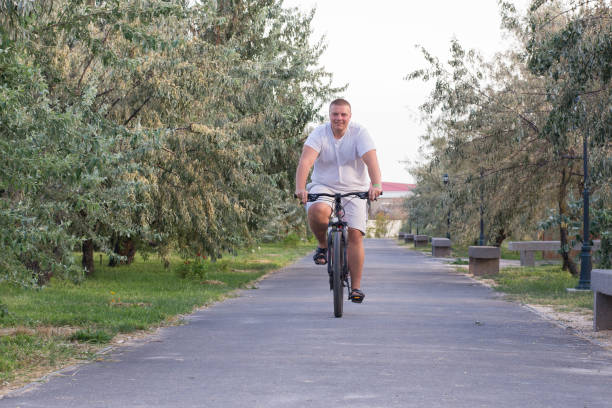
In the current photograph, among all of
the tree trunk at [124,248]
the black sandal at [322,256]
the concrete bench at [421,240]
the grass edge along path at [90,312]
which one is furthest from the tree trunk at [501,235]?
the concrete bench at [421,240]

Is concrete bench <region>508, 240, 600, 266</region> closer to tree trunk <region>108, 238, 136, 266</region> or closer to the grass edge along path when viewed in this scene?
the grass edge along path

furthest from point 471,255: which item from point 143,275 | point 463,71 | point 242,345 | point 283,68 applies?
point 242,345

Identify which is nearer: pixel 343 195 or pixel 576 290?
pixel 343 195

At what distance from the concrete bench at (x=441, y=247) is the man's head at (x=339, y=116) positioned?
103 feet

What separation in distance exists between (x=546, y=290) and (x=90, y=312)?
9.81 metres

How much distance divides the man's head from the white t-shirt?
2.7 inches

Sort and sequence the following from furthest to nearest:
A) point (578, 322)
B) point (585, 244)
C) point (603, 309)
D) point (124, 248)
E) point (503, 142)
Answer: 1. point (124, 248)
2. point (503, 142)
3. point (585, 244)
4. point (578, 322)
5. point (603, 309)

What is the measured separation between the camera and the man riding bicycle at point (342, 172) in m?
9.93

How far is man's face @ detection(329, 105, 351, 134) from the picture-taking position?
9930mm

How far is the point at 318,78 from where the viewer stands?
31.1 meters

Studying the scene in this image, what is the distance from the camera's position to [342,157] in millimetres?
10117

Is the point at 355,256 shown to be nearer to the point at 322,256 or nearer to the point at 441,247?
the point at 322,256

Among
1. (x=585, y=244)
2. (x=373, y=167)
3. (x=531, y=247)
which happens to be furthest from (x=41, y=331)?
(x=531, y=247)

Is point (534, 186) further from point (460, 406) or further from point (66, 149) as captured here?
point (460, 406)
